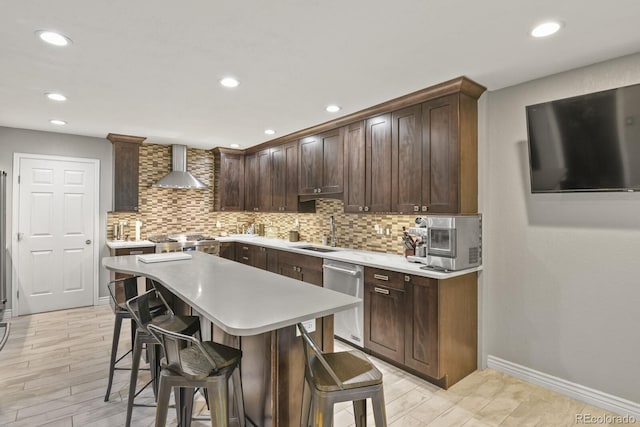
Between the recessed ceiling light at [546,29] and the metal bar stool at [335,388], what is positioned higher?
the recessed ceiling light at [546,29]

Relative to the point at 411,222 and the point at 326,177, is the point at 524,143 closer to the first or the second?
the point at 411,222

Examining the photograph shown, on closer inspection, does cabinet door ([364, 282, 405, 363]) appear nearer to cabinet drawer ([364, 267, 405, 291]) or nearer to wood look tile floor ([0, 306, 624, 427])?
cabinet drawer ([364, 267, 405, 291])

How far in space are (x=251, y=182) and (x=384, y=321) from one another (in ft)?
12.1

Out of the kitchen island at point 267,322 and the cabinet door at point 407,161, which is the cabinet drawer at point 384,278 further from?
the kitchen island at point 267,322

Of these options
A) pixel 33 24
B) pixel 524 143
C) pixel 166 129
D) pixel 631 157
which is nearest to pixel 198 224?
pixel 166 129

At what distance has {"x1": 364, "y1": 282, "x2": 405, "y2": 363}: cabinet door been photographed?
2928 mm

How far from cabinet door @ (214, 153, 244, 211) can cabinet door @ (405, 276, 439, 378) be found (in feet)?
12.9

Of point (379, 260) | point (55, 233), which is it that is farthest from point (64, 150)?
point (379, 260)

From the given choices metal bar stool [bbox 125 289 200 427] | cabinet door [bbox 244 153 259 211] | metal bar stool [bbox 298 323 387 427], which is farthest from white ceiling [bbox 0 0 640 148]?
cabinet door [bbox 244 153 259 211]

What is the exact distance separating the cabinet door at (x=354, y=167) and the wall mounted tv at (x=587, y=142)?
1564 millimetres

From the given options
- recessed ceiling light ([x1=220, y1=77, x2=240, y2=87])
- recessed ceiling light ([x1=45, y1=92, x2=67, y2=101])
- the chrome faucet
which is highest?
recessed ceiling light ([x1=45, y1=92, x2=67, y2=101])

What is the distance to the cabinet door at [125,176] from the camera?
Answer: 4.98m

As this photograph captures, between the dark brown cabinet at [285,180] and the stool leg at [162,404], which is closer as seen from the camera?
the stool leg at [162,404]

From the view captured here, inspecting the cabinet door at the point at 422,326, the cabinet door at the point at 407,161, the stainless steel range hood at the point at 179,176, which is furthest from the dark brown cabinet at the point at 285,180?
the cabinet door at the point at 422,326
